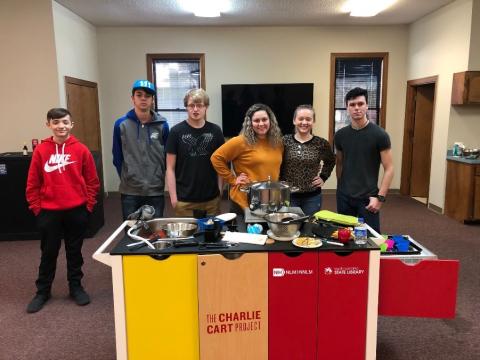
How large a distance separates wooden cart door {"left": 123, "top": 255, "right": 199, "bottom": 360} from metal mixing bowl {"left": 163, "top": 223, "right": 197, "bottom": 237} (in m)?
0.26

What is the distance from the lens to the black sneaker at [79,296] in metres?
2.62

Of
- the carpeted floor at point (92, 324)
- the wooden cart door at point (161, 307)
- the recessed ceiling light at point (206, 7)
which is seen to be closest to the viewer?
the wooden cart door at point (161, 307)

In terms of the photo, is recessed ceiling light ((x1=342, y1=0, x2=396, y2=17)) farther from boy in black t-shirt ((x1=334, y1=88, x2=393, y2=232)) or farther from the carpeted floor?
the carpeted floor

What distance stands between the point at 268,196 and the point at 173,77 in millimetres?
4539

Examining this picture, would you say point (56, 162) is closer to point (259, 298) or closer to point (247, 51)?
point (259, 298)

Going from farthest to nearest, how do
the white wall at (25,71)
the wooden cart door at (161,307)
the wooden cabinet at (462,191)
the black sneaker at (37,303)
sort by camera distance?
the wooden cabinet at (462,191)
the white wall at (25,71)
the black sneaker at (37,303)
the wooden cart door at (161,307)

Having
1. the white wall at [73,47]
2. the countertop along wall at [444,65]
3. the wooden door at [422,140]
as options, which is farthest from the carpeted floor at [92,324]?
the wooden door at [422,140]

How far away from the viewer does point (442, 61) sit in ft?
16.1

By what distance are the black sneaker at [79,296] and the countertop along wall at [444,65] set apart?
4181 millimetres

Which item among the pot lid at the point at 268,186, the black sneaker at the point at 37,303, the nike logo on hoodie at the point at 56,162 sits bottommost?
the black sneaker at the point at 37,303

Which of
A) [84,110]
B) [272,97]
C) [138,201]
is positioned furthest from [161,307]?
[272,97]

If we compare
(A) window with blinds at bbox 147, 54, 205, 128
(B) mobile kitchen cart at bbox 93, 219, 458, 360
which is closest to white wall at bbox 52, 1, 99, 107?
(A) window with blinds at bbox 147, 54, 205, 128

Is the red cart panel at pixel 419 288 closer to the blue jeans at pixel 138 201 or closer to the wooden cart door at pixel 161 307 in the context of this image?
the wooden cart door at pixel 161 307

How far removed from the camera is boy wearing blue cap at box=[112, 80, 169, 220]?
2576 mm
